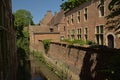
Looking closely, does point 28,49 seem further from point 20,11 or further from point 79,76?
point 20,11

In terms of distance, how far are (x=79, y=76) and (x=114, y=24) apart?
29.2 ft

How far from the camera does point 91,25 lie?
66.2ft

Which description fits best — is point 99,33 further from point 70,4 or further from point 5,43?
point 70,4

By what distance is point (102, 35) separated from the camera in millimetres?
18109

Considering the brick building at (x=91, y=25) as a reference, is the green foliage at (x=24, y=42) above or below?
below

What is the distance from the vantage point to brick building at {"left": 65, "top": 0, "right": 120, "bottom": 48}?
55.9 feet

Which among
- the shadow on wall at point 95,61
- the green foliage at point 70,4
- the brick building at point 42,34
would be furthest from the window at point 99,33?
the green foliage at point 70,4

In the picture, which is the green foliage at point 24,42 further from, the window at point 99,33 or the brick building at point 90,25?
the window at point 99,33

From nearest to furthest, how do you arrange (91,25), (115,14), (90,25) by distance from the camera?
(115,14) < (91,25) < (90,25)

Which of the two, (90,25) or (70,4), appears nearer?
(90,25)

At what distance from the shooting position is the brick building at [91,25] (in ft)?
55.9

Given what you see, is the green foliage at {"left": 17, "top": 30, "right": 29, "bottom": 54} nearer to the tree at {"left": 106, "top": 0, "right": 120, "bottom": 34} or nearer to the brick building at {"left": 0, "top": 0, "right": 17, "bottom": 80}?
the brick building at {"left": 0, "top": 0, "right": 17, "bottom": 80}

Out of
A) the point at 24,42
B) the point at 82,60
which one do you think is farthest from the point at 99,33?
the point at 24,42

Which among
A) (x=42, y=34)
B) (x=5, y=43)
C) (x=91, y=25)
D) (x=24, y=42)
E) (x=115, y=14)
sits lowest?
(x=24, y=42)
